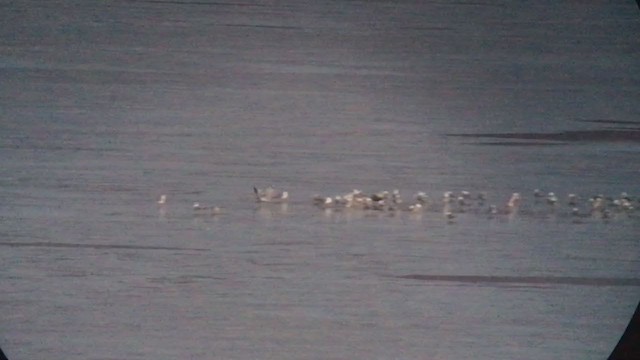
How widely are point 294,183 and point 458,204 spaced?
331mm

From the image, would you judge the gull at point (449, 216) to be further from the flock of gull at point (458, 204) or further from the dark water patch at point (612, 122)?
the dark water patch at point (612, 122)

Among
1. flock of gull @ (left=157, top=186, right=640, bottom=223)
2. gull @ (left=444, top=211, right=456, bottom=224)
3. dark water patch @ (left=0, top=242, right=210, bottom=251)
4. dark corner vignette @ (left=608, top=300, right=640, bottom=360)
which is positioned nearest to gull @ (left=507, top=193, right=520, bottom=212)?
flock of gull @ (left=157, top=186, right=640, bottom=223)

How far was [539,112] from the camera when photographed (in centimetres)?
208

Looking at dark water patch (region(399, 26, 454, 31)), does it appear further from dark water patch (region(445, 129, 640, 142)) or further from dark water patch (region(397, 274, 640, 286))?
dark water patch (region(397, 274, 640, 286))

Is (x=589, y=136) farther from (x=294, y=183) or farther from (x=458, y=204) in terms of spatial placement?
(x=294, y=183)

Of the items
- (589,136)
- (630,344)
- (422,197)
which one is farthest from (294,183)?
(630,344)

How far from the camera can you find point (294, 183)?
6.74 feet

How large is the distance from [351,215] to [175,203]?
352 millimetres

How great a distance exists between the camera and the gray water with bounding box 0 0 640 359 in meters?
2.03

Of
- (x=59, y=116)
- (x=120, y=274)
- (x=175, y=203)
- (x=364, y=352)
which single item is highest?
(x=59, y=116)

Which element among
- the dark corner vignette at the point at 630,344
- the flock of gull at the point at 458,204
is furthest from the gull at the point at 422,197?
the dark corner vignette at the point at 630,344

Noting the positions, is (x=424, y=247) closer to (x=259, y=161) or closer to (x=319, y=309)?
(x=319, y=309)

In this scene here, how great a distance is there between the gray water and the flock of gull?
1 cm

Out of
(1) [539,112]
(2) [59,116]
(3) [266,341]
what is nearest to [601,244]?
(1) [539,112]
